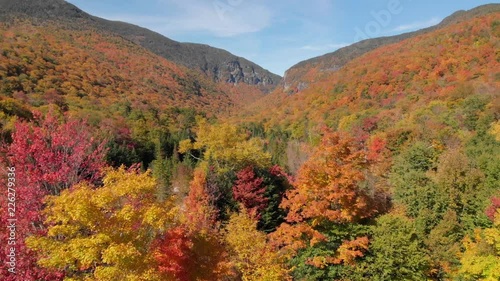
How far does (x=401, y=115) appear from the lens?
64312 millimetres

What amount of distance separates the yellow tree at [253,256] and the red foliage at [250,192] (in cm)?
913

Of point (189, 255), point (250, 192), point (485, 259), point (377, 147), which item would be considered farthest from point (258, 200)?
point (377, 147)

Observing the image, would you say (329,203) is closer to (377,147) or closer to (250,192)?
(250,192)

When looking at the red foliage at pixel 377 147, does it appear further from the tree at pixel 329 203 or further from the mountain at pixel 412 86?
the tree at pixel 329 203

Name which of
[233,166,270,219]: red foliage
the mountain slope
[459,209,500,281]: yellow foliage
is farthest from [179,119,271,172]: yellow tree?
the mountain slope

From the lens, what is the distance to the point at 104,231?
33.2ft

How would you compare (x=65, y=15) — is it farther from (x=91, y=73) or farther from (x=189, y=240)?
(x=189, y=240)

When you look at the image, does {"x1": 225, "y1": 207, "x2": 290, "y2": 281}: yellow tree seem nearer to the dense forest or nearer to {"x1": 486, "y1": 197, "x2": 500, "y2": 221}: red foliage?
the dense forest

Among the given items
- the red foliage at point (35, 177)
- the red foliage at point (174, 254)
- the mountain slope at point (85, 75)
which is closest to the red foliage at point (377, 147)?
the red foliage at point (174, 254)

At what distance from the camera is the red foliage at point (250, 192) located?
95.1 feet

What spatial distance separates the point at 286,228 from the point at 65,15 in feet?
660

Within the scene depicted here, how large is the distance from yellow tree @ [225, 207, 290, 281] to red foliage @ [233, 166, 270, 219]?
30.0ft

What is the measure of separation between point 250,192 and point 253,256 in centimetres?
1190

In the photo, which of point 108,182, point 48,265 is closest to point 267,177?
point 108,182
